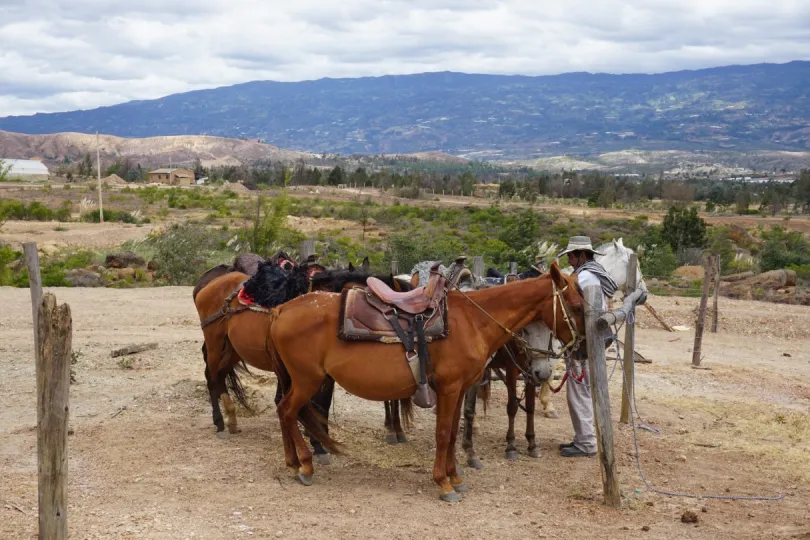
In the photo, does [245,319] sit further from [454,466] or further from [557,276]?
[557,276]

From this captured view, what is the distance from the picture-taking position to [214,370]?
29.8 ft

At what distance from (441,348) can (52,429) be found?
310 cm

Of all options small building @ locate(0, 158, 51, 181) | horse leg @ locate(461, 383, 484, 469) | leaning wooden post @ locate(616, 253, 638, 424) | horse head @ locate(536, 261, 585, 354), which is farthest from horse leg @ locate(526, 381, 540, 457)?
small building @ locate(0, 158, 51, 181)

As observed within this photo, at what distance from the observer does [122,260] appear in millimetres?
25625

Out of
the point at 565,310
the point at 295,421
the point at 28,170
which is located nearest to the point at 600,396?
the point at 565,310

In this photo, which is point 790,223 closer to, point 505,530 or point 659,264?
point 659,264

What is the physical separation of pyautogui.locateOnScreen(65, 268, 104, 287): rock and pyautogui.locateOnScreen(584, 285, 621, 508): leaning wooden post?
61.4 feet

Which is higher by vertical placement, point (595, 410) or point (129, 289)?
point (595, 410)

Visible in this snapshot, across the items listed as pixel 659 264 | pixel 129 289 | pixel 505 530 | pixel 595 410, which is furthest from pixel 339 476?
pixel 659 264

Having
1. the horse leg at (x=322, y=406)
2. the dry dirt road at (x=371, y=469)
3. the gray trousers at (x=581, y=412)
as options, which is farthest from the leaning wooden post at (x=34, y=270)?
the gray trousers at (x=581, y=412)

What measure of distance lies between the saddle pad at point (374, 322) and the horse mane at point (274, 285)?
4.38ft

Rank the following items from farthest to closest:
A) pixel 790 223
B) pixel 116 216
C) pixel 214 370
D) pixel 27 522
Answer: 1. pixel 790 223
2. pixel 116 216
3. pixel 214 370
4. pixel 27 522

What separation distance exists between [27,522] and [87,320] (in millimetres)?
11009

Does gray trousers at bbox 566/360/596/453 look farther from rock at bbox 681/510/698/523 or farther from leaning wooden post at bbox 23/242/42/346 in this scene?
Result: leaning wooden post at bbox 23/242/42/346
